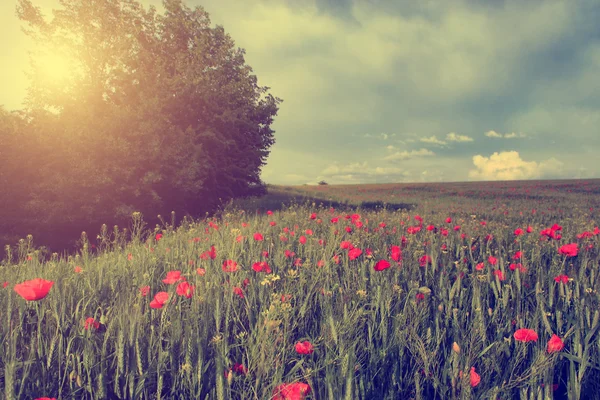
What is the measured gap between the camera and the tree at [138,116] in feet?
36.9

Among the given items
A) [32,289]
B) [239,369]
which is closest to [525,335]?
[239,369]

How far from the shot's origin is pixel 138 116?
12.0 meters

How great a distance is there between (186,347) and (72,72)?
15536 millimetres

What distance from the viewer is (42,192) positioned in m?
10.8

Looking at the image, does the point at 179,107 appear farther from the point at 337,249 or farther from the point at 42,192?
the point at 337,249

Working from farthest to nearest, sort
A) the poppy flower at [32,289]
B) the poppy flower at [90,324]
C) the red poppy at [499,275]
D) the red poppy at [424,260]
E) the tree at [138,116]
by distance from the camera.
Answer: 1. the tree at [138,116]
2. the red poppy at [424,260]
3. the red poppy at [499,275]
4. the poppy flower at [90,324]
5. the poppy flower at [32,289]

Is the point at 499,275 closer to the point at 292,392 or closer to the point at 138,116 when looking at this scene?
the point at 292,392

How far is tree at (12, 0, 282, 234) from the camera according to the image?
11234mm

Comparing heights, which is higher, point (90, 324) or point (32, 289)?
point (32, 289)

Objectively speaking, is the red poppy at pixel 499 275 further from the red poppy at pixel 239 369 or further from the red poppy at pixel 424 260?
the red poppy at pixel 239 369

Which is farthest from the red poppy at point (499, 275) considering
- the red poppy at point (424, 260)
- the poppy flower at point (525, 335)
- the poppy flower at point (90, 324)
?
the poppy flower at point (90, 324)

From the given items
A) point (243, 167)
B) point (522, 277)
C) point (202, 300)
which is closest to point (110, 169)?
point (243, 167)

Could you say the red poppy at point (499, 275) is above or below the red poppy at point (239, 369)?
above

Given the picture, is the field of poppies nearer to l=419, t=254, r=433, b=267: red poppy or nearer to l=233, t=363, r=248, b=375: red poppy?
l=233, t=363, r=248, b=375: red poppy
